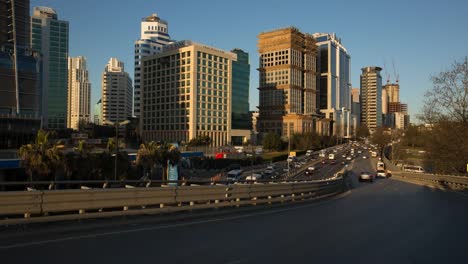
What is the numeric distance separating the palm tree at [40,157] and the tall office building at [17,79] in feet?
150

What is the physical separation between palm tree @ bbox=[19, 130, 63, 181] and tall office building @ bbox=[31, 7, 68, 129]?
154 meters

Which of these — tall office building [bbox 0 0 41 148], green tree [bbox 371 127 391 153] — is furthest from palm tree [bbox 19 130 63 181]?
green tree [bbox 371 127 391 153]

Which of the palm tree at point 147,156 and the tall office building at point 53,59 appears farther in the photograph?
the tall office building at point 53,59

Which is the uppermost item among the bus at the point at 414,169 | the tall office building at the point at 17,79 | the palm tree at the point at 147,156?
the tall office building at the point at 17,79

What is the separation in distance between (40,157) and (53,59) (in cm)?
16498

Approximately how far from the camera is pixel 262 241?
10.6m

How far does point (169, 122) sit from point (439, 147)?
114m

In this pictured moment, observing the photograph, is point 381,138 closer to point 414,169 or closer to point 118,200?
A: point 414,169

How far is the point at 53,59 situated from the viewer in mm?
183625

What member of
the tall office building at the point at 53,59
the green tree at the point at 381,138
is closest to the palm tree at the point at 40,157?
the green tree at the point at 381,138

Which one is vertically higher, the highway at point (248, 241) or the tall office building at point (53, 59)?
the tall office building at point (53, 59)

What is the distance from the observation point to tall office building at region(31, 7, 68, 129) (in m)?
179

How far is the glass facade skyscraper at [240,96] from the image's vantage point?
531ft

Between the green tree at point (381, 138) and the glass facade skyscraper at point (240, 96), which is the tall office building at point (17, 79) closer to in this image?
the glass facade skyscraper at point (240, 96)
